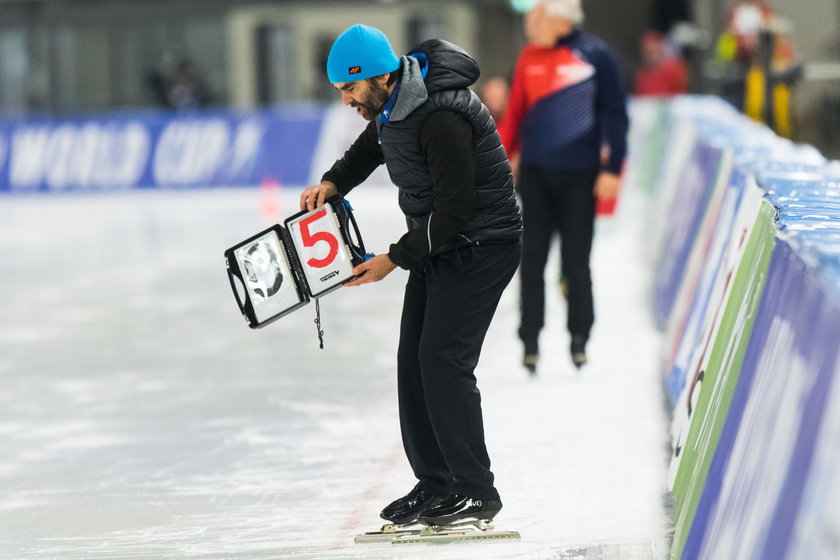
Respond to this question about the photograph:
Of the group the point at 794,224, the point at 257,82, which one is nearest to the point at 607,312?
the point at 794,224

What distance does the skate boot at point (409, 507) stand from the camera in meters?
4.71

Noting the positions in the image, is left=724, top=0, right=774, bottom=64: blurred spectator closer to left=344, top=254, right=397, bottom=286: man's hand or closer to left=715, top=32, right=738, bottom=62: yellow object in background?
left=715, top=32, right=738, bottom=62: yellow object in background

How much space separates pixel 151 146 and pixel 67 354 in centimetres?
1220

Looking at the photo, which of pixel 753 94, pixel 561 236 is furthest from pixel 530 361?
pixel 753 94

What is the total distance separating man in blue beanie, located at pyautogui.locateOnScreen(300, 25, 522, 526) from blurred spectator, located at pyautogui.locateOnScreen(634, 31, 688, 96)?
56.1ft

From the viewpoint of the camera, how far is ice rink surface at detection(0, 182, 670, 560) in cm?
486

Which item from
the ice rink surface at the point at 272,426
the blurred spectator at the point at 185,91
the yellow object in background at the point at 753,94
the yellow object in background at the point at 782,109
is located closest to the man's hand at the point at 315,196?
the ice rink surface at the point at 272,426

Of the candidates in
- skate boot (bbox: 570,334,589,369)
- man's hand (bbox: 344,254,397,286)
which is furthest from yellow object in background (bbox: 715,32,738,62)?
man's hand (bbox: 344,254,397,286)

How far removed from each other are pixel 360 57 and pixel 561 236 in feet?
10.8

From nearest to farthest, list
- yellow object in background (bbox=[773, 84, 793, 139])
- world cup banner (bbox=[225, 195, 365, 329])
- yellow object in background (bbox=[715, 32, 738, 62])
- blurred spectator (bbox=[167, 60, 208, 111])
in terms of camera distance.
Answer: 1. world cup banner (bbox=[225, 195, 365, 329])
2. yellow object in background (bbox=[773, 84, 793, 139])
3. yellow object in background (bbox=[715, 32, 738, 62])
4. blurred spectator (bbox=[167, 60, 208, 111])

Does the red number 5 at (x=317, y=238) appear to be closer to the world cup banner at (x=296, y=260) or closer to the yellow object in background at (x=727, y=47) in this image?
the world cup banner at (x=296, y=260)

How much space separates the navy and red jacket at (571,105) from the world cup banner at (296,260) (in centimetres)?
282

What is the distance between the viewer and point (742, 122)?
9.42 m

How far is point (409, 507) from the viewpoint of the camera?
4738 mm
